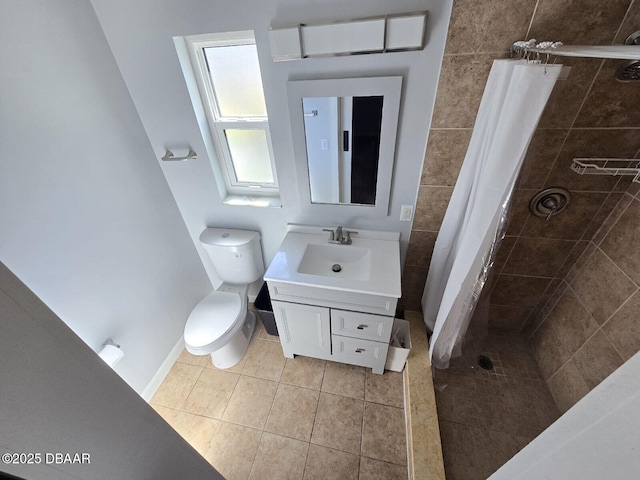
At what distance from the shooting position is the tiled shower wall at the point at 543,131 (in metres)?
0.96

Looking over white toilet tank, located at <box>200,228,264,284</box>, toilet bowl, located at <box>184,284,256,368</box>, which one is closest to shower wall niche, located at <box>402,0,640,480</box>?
white toilet tank, located at <box>200,228,264,284</box>

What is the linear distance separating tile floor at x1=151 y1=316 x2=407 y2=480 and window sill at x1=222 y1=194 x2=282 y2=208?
41.4 inches

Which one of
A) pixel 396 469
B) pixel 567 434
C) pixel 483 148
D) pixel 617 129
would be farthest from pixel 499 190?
pixel 396 469

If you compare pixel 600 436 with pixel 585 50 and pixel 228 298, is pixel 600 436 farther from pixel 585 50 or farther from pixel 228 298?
pixel 228 298

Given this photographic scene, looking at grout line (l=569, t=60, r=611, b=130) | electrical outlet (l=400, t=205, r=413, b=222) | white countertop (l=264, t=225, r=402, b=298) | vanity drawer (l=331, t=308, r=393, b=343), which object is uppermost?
grout line (l=569, t=60, r=611, b=130)

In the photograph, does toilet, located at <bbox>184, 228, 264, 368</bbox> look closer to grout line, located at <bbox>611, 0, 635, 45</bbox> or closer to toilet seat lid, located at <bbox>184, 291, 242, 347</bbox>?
toilet seat lid, located at <bbox>184, 291, 242, 347</bbox>

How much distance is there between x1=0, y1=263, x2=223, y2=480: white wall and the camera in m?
0.32

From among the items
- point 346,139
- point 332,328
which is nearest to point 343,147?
point 346,139

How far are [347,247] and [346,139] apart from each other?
1.97 ft

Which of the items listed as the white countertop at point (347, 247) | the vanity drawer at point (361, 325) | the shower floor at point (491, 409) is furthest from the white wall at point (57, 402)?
the shower floor at point (491, 409)

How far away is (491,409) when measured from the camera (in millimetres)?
1481

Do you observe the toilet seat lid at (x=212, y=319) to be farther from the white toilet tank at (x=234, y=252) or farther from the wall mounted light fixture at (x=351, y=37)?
the wall mounted light fixture at (x=351, y=37)

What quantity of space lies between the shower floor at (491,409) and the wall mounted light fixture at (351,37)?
5.72 ft

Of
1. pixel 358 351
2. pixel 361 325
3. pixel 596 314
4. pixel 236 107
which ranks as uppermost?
pixel 236 107
